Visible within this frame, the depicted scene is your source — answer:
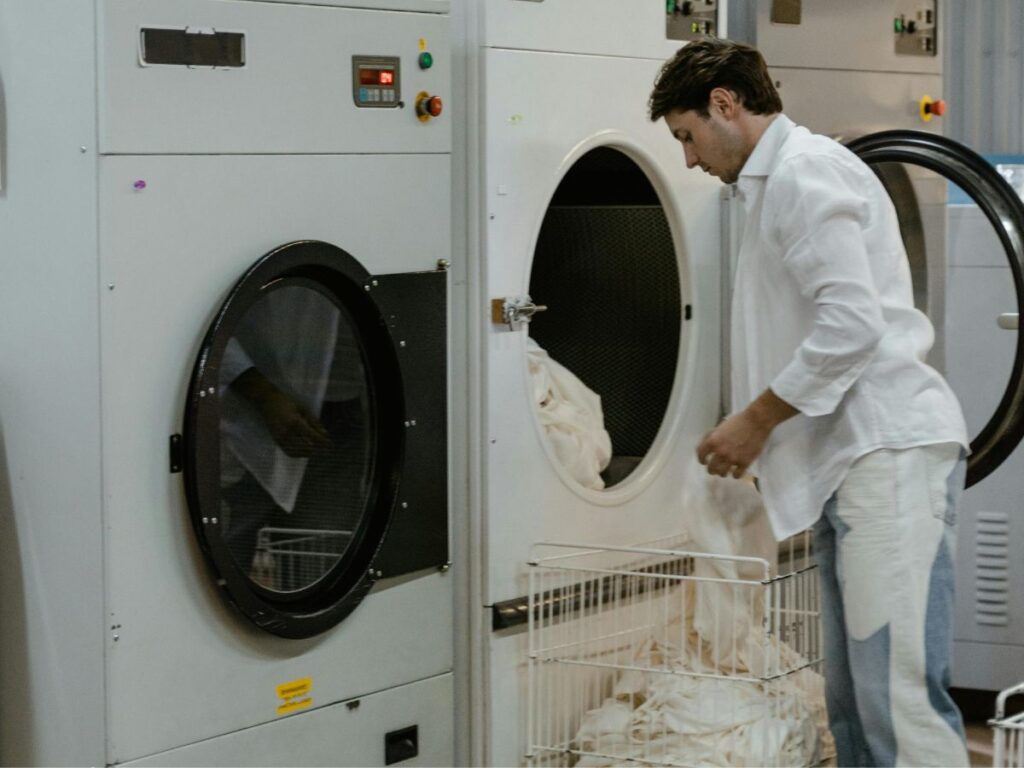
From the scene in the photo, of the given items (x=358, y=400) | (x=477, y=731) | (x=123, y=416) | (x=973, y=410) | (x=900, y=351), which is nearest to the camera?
(x=123, y=416)

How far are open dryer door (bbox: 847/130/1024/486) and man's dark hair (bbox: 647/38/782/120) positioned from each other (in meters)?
0.87

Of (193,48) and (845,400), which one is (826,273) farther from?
(193,48)

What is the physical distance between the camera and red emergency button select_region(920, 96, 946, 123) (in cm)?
381

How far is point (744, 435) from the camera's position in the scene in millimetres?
2547

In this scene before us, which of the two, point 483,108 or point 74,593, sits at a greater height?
point 483,108

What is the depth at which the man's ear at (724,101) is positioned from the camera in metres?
2.57

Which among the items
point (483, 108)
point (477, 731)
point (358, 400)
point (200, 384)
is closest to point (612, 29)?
point (483, 108)

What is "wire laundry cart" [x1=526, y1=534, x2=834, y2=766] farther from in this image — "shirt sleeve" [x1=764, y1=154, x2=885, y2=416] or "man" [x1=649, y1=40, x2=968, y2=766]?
"shirt sleeve" [x1=764, y1=154, x2=885, y2=416]

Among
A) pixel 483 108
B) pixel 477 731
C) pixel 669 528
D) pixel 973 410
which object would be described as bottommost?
pixel 477 731

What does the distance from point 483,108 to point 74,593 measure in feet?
4.02

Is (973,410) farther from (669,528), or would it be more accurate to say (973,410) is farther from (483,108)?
(483,108)

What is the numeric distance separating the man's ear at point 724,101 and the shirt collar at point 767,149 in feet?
0.24

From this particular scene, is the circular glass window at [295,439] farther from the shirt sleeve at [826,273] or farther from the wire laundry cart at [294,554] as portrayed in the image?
the shirt sleeve at [826,273]

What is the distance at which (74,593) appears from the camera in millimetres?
2402
